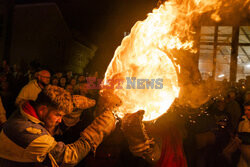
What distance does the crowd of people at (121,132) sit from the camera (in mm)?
2354

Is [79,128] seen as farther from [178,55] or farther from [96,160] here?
[178,55]

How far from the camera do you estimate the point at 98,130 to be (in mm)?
2611

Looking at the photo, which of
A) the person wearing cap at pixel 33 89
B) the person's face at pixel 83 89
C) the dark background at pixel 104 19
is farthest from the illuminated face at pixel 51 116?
the dark background at pixel 104 19

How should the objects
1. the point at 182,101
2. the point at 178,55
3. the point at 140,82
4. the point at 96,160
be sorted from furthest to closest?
the point at 178,55 → the point at 182,101 → the point at 96,160 → the point at 140,82

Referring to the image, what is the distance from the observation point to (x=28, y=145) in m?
2.22

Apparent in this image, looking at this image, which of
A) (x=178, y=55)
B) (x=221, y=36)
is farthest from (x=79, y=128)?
(x=221, y=36)

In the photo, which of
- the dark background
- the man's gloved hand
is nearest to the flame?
the man's gloved hand

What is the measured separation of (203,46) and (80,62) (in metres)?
9.38

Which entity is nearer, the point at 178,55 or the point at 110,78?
the point at 110,78

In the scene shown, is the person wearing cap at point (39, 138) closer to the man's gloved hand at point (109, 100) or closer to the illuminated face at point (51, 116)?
the illuminated face at point (51, 116)

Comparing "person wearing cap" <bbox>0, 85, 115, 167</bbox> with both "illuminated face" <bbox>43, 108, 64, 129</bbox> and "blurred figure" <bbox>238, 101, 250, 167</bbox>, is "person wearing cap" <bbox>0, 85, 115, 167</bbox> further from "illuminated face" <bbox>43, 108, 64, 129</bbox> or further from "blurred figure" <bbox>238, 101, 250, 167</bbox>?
"blurred figure" <bbox>238, 101, 250, 167</bbox>

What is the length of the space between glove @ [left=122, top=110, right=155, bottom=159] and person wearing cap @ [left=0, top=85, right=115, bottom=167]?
0.56m

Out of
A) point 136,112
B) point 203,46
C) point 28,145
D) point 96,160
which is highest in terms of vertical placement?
point 203,46

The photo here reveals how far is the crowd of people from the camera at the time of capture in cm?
235
